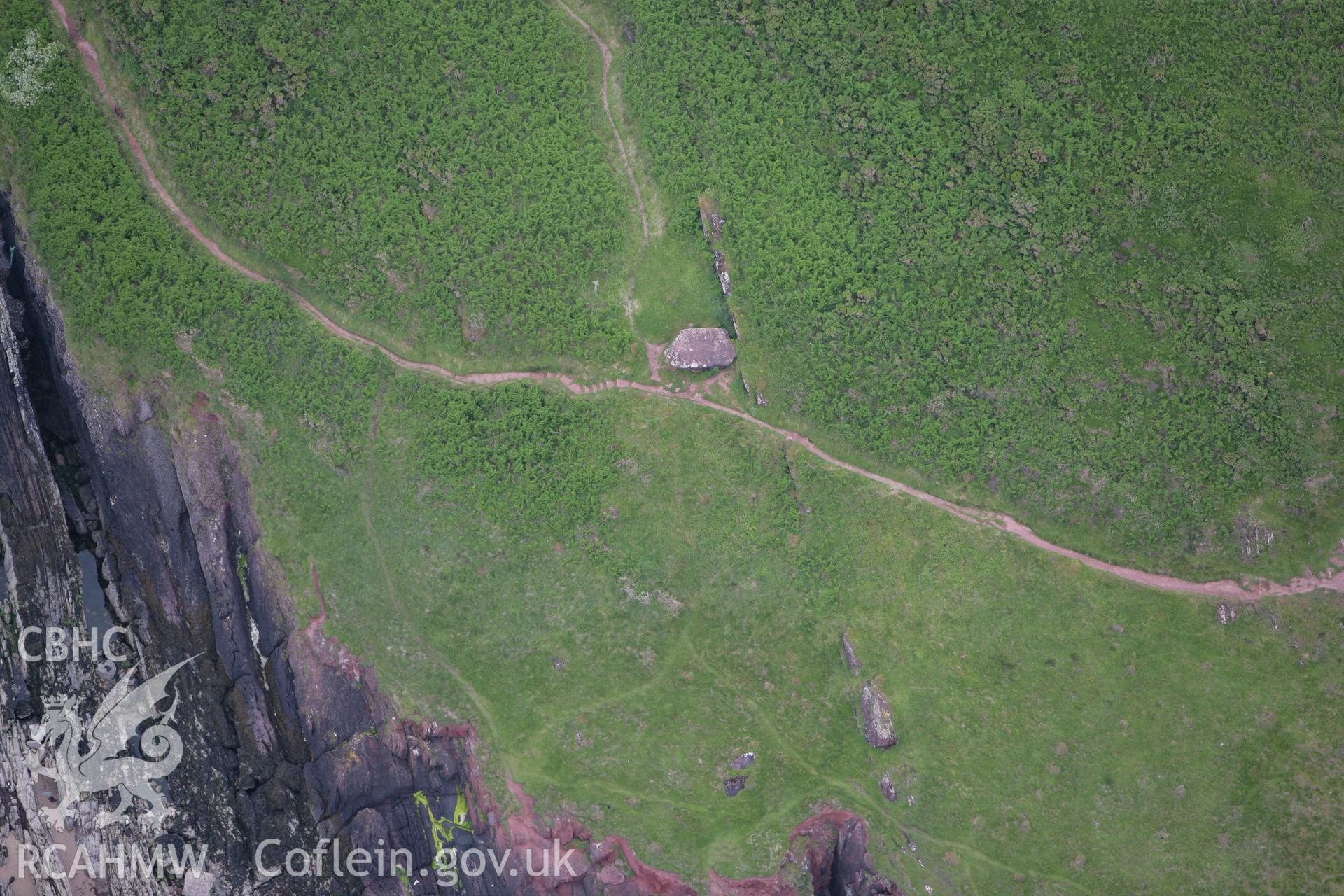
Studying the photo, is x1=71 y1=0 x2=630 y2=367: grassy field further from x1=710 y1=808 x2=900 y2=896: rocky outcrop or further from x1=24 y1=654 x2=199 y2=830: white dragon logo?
x1=710 y1=808 x2=900 y2=896: rocky outcrop

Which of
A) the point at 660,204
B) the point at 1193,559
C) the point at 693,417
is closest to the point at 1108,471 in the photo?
the point at 1193,559

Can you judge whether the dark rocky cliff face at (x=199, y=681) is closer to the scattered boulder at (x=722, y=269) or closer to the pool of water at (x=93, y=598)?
the pool of water at (x=93, y=598)

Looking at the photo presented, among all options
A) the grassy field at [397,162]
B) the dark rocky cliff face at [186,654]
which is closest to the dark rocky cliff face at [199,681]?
the dark rocky cliff face at [186,654]

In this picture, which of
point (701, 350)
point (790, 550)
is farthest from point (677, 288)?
point (790, 550)

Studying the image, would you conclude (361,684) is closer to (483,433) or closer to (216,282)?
(483,433)

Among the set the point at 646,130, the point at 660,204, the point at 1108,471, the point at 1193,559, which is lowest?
the point at 1193,559
